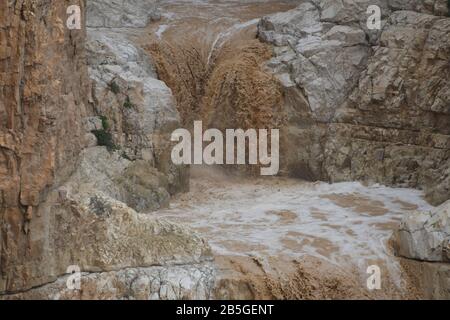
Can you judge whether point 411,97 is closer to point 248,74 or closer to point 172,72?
point 248,74

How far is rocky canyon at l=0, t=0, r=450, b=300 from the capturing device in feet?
26.8

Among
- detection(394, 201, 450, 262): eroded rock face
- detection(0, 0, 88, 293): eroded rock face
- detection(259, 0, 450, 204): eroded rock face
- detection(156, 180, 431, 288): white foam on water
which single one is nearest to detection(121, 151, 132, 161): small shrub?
detection(156, 180, 431, 288): white foam on water

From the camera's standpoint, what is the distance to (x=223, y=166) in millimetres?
15141

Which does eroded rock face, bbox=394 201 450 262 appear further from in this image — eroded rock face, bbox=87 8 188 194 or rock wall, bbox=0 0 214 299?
eroded rock face, bbox=87 8 188 194

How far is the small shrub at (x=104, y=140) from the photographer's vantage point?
41.2ft

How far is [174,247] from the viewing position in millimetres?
9172

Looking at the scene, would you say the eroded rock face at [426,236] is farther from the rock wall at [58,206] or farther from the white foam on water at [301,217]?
the rock wall at [58,206]

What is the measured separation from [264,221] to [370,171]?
3571mm

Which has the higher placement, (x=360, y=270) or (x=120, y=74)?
(x=120, y=74)

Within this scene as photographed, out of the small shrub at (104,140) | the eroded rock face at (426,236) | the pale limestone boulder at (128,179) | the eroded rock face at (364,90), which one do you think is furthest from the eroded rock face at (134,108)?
the eroded rock face at (426,236)

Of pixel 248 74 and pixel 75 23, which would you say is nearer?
pixel 75 23
